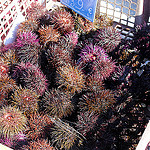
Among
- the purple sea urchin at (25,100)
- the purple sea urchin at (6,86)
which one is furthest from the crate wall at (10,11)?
the purple sea urchin at (25,100)

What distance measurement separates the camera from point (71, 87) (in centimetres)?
109

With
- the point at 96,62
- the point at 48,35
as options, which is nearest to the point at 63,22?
the point at 48,35

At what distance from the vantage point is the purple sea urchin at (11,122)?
3.09 feet

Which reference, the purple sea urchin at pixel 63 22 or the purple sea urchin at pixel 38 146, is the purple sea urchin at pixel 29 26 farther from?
the purple sea urchin at pixel 38 146

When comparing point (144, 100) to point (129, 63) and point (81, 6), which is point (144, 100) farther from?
point (81, 6)

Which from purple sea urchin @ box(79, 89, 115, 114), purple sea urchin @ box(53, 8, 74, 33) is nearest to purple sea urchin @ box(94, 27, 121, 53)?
purple sea urchin @ box(53, 8, 74, 33)

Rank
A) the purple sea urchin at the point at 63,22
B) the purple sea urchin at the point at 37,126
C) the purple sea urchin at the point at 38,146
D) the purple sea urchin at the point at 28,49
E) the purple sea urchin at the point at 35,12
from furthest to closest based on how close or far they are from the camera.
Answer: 1. the purple sea urchin at the point at 35,12
2. the purple sea urchin at the point at 63,22
3. the purple sea urchin at the point at 28,49
4. the purple sea urchin at the point at 37,126
5. the purple sea urchin at the point at 38,146

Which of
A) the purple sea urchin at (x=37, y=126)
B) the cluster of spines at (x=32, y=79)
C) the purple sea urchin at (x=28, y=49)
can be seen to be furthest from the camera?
the purple sea urchin at (x=28, y=49)

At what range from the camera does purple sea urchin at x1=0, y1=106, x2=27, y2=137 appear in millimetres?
942

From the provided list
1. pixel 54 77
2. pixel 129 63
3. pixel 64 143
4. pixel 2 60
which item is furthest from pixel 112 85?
pixel 2 60

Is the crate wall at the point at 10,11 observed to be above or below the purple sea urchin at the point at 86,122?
above

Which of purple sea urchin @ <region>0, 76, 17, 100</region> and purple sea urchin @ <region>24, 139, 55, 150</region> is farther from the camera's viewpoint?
purple sea urchin @ <region>0, 76, 17, 100</region>

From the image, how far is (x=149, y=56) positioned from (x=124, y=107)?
1.69 ft

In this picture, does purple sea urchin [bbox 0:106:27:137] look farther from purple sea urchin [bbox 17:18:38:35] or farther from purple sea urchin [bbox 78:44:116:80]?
purple sea urchin [bbox 17:18:38:35]
